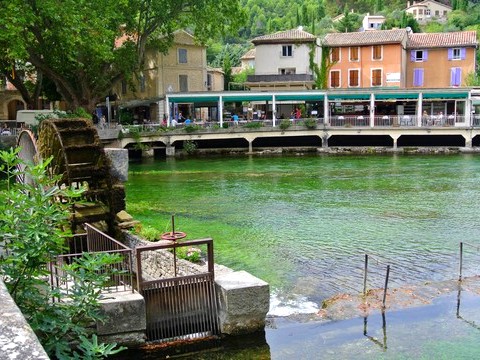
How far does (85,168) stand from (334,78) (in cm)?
4564

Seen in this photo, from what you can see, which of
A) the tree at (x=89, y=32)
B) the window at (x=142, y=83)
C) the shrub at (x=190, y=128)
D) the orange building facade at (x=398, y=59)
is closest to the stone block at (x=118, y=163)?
the tree at (x=89, y=32)

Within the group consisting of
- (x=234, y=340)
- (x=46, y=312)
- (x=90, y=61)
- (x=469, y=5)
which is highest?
(x=469, y=5)

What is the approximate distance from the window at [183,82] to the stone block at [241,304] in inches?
1723

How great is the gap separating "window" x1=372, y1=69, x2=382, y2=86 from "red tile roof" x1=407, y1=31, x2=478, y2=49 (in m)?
5.19

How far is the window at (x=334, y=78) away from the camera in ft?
192

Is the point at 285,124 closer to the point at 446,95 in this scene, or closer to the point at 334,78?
the point at 446,95

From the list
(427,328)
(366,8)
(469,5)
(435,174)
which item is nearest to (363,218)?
(427,328)

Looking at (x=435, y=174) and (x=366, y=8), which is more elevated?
(x=366, y=8)

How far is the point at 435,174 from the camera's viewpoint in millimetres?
32344

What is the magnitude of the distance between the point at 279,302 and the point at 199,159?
31.3 metres

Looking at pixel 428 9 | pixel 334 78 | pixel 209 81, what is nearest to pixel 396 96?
pixel 334 78

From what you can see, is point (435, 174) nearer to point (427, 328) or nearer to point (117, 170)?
point (117, 170)

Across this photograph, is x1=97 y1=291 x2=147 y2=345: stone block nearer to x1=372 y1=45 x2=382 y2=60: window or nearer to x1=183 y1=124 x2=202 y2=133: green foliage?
x1=183 y1=124 x2=202 y2=133: green foliage

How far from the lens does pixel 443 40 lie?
58594mm
